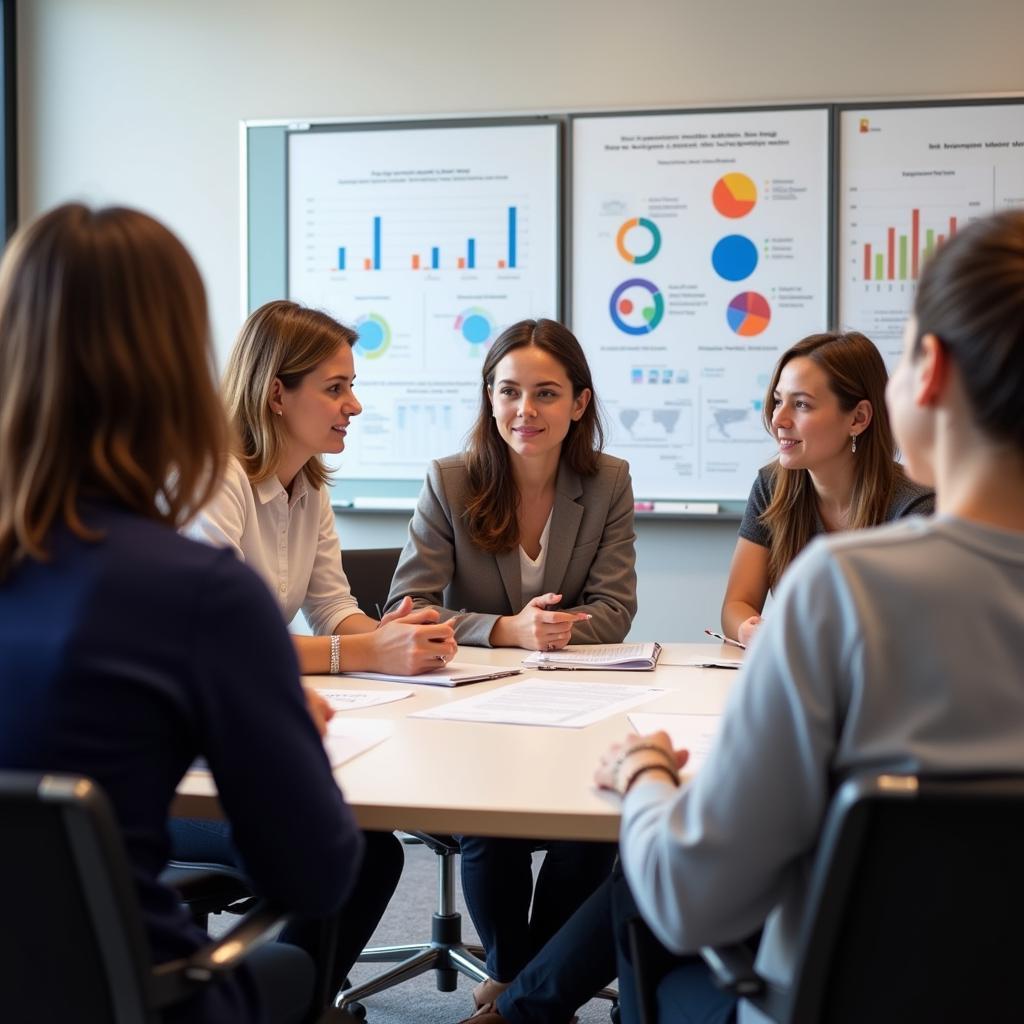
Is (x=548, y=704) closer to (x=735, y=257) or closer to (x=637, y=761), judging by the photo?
(x=637, y=761)

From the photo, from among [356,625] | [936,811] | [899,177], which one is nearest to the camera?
[936,811]

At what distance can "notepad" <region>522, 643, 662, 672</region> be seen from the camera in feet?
7.33

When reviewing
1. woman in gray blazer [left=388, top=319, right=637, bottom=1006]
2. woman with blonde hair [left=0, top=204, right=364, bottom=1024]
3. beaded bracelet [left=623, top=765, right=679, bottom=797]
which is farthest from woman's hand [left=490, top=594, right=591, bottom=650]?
woman with blonde hair [left=0, top=204, right=364, bottom=1024]

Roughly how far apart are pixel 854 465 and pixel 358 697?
4.49ft

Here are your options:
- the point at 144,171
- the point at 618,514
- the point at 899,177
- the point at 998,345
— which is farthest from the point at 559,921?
the point at 144,171

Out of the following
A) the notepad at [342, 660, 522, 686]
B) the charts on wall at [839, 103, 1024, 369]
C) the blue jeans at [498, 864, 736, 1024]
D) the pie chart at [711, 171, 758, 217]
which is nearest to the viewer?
the blue jeans at [498, 864, 736, 1024]

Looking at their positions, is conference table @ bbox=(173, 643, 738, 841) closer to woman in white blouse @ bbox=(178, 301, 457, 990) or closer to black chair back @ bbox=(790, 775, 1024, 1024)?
woman in white blouse @ bbox=(178, 301, 457, 990)

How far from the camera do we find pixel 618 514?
282 centimetres

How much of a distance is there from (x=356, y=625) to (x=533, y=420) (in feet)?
2.11

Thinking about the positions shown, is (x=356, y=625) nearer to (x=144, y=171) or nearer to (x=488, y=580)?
(x=488, y=580)

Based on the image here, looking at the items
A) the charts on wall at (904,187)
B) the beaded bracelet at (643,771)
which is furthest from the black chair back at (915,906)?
the charts on wall at (904,187)

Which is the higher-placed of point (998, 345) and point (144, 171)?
point (144, 171)

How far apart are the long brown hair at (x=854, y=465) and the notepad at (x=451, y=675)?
86 centimetres

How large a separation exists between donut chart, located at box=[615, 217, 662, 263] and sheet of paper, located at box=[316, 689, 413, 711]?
7.65 feet
